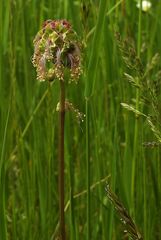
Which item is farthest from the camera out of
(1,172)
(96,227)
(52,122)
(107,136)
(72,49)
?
(107,136)

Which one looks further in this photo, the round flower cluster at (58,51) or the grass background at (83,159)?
the grass background at (83,159)

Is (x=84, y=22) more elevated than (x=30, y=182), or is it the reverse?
(x=84, y=22)

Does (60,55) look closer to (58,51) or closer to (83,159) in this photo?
(58,51)

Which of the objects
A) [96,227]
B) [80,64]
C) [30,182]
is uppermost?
[80,64]

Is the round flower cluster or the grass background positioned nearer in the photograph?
the round flower cluster

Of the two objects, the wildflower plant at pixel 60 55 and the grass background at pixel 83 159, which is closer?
the wildflower plant at pixel 60 55

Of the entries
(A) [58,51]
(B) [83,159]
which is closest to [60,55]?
(A) [58,51]

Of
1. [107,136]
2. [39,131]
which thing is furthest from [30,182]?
[107,136]

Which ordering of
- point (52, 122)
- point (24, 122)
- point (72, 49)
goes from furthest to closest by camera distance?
point (24, 122) → point (52, 122) → point (72, 49)

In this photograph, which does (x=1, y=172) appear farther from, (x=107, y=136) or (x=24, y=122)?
(x=24, y=122)
